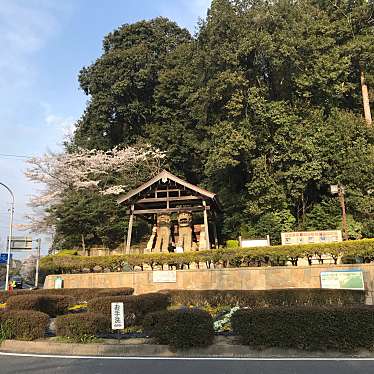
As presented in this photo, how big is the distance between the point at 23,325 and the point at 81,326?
1492 mm

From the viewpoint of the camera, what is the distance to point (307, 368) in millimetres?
6715

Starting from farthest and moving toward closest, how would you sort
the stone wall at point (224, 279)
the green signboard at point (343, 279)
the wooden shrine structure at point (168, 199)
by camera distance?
the wooden shrine structure at point (168, 199) < the stone wall at point (224, 279) < the green signboard at point (343, 279)

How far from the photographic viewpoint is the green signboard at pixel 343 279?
14.9 meters

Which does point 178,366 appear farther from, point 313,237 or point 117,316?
point 313,237

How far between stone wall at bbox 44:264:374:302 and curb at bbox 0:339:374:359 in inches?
348

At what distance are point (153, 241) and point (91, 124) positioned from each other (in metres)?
16.1

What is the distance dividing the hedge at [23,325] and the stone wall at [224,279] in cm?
950

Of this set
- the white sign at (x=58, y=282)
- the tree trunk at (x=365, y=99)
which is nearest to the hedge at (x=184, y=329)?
the white sign at (x=58, y=282)

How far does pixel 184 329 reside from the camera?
8352 mm

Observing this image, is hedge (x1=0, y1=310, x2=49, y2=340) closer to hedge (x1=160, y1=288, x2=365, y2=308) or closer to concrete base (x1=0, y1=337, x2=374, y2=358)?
concrete base (x1=0, y1=337, x2=374, y2=358)

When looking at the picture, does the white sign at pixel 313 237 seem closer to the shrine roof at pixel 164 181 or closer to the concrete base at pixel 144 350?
the shrine roof at pixel 164 181

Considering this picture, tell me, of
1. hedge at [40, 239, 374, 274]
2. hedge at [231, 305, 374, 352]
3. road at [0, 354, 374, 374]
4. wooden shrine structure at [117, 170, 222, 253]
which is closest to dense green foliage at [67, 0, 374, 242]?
wooden shrine structure at [117, 170, 222, 253]

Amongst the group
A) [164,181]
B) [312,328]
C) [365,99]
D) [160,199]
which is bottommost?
[312,328]

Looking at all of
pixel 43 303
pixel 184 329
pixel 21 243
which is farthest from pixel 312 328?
pixel 21 243
